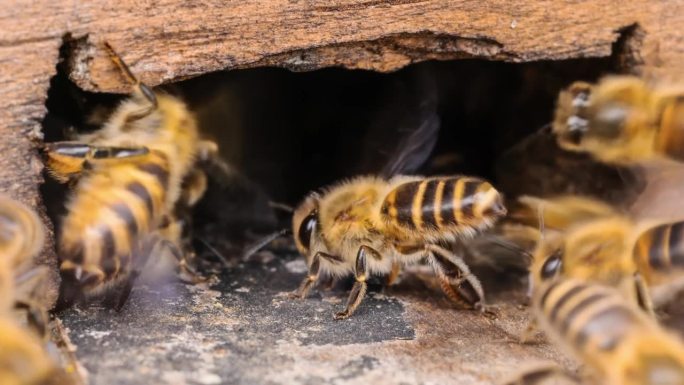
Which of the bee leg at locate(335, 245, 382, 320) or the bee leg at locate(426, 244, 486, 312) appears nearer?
the bee leg at locate(335, 245, 382, 320)

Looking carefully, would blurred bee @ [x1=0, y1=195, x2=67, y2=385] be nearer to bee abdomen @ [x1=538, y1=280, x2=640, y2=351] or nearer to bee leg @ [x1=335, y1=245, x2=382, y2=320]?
bee leg @ [x1=335, y1=245, x2=382, y2=320]

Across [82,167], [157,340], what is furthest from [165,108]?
[157,340]

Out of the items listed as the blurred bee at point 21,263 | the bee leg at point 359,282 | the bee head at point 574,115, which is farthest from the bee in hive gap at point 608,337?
the blurred bee at point 21,263

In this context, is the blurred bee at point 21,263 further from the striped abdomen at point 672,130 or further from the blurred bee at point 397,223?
the striped abdomen at point 672,130

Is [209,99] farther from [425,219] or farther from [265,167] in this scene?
[425,219]

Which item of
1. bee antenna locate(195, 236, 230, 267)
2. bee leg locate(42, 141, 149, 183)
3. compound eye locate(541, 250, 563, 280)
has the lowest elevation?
bee antenna locate(195, 236, 230, 267)

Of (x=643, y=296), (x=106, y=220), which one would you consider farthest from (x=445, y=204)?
(x=106, y=220)

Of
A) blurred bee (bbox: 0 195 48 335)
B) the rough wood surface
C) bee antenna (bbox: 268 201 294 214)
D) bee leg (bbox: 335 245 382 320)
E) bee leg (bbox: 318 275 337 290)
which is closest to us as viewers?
blurred bee (bbox: 0 195 48 335)

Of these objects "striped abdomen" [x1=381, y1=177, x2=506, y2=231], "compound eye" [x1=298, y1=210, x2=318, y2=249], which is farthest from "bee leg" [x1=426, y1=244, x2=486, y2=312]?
"compound eye" [x1=298, y1=210, x2=318, y2=249]
